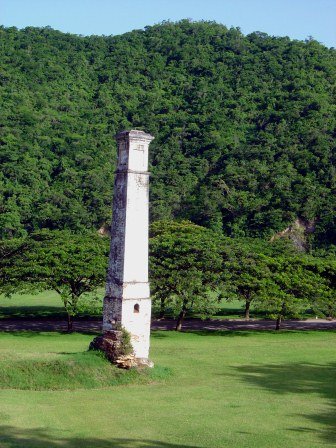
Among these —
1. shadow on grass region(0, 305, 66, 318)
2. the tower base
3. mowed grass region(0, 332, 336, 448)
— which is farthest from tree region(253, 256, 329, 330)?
Result: the tower base

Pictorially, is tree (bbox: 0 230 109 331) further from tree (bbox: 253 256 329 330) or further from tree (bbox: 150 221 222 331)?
tree (bbox: 253 256 329 330)

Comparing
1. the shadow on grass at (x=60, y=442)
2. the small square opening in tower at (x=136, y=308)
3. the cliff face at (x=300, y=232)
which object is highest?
the cliff face at (x=300, y=232)

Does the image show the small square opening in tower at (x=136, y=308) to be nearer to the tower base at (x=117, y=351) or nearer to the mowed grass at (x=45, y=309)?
the tower base at (x=117, y=351)

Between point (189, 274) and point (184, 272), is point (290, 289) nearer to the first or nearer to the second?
point (189, 274)

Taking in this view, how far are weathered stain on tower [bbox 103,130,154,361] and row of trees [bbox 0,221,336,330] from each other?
426 inches

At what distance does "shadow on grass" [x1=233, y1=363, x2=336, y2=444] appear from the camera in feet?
59.3

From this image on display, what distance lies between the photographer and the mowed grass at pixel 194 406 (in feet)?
50.0

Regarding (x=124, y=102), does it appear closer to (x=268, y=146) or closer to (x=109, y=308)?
(x=268, y=146)

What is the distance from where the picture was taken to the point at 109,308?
74.3 ft

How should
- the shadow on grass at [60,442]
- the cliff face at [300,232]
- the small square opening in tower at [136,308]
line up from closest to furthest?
the shadow on grass at [60,442] → the small square opening in tower at [136,308] → the cliff face at [300,232]

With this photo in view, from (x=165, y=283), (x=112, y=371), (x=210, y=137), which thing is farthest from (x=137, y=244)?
(x=210, y=137)

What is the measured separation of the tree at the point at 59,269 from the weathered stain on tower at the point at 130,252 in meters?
10.7

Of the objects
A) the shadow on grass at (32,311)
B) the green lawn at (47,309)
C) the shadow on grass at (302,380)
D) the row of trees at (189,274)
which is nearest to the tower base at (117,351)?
the shadow on grass at (302,380)

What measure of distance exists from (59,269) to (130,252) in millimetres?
11807
